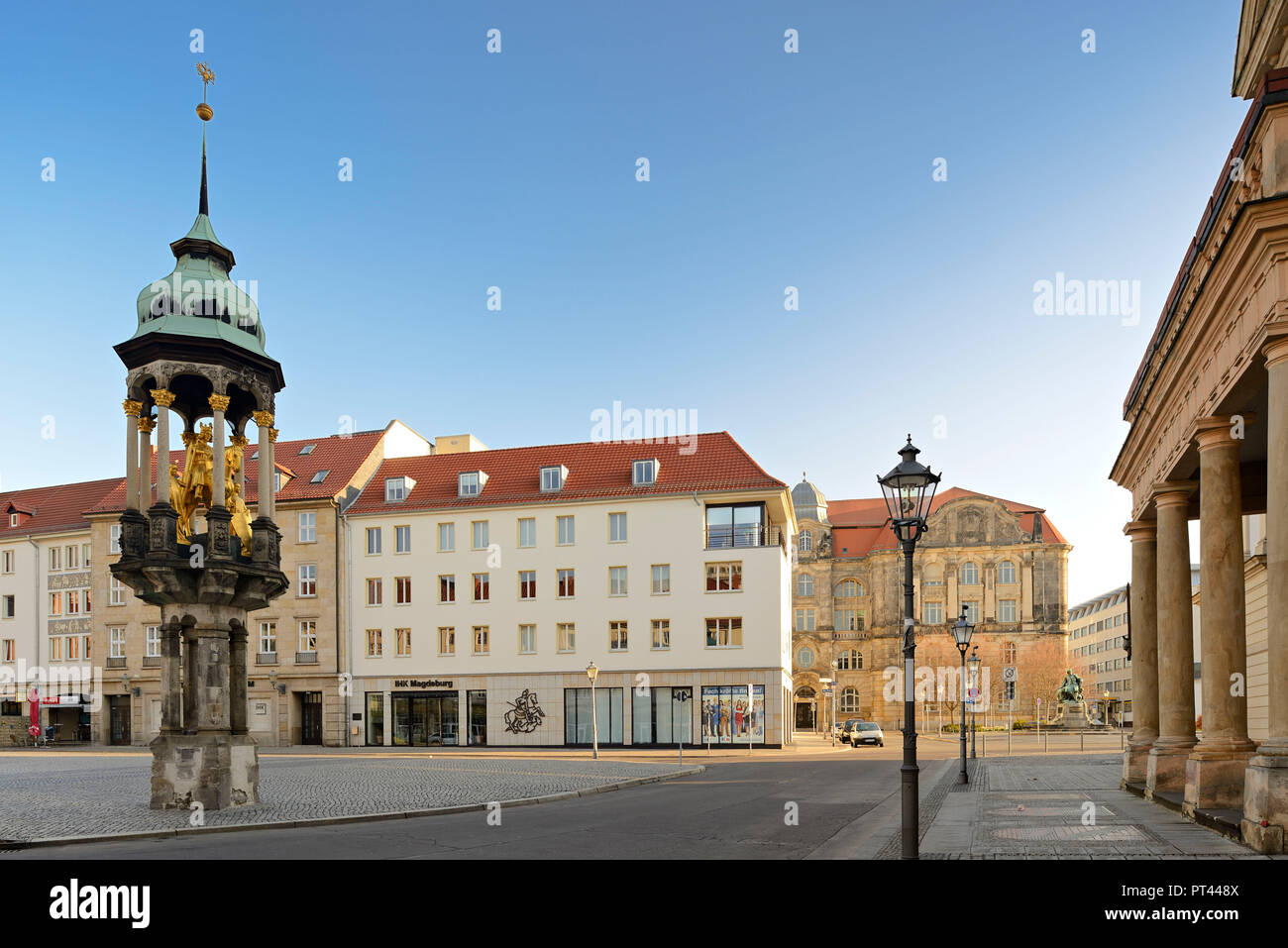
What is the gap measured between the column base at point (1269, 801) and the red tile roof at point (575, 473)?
1535 inches

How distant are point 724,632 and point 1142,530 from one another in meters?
29.2

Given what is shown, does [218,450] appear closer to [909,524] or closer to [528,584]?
[909,524]

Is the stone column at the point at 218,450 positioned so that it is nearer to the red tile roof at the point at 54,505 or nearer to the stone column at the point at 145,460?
the stone column at the point at 145,460

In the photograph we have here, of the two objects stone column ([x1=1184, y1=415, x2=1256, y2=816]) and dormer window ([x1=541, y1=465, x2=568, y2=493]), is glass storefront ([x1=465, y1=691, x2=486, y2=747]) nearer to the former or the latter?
dormer window ([x1=541, y1=465, x2=568, y2=493])

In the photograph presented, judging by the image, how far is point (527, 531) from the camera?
55125 mm

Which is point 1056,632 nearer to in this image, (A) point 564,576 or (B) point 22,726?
(A) point 564,576

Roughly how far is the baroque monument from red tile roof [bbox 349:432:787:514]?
109ft

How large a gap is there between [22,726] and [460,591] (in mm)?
28218

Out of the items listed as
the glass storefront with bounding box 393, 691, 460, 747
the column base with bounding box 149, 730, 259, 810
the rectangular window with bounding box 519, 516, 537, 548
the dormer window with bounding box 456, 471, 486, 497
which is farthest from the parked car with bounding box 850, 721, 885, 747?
the column base with bounding box 149, 730, 259, 810

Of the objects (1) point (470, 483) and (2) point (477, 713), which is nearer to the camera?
(2) point (477, 713)

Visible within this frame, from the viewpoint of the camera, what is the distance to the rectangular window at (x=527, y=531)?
55.0 metres

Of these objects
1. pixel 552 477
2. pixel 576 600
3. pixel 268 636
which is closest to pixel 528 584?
pixel 576 600

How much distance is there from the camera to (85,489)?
67312 mm

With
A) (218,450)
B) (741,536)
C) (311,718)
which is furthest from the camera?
(311,718)
